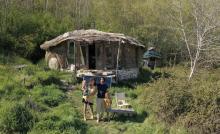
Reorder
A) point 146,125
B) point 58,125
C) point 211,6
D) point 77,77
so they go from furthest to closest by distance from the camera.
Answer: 1. point 77,77
2. point 211,6
3. point 146,125
4. point 58,125

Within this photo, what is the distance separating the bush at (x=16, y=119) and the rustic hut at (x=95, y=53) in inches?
435

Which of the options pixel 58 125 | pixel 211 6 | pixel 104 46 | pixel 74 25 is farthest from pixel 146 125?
pixel 74 25

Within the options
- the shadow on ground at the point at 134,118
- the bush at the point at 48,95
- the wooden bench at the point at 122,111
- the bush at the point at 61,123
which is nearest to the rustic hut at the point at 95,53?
the bush at the point at 48,95

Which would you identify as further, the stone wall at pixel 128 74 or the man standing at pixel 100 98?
the stone wall at pixel 128 74

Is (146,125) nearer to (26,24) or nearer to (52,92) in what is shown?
(52,92)

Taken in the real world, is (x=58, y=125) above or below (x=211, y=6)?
below

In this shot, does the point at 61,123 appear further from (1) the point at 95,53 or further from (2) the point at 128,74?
(1) the point at 95,53

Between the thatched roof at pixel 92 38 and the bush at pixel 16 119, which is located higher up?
the thatched roof at pixel 92 38

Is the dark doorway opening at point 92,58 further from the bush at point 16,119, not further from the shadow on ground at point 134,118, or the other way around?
the bush at point 16,119

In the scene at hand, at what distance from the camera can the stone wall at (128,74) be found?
1020 inches

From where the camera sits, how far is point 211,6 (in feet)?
71.9

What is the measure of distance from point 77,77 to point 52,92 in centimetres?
517

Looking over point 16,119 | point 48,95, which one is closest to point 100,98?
point 48,95

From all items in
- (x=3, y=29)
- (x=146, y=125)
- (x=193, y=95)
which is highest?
(x=3, y=29)
